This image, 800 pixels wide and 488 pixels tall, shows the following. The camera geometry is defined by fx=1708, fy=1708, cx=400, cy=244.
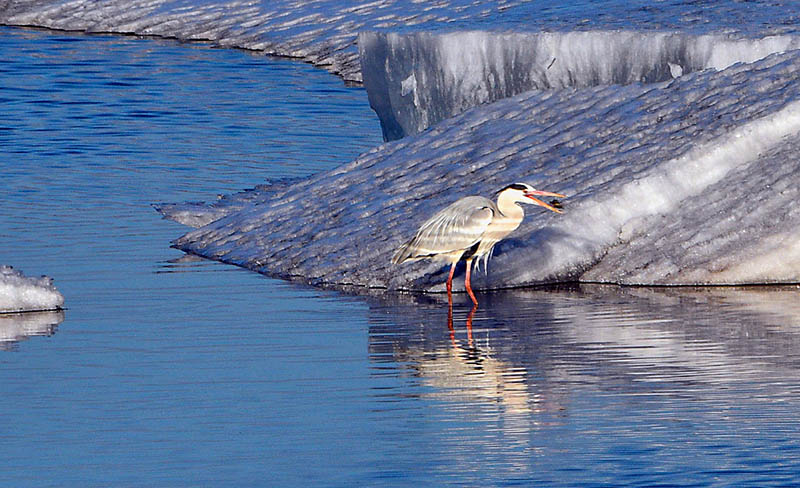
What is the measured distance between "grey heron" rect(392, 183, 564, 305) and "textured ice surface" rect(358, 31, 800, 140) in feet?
14.1

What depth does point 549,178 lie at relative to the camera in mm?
13867

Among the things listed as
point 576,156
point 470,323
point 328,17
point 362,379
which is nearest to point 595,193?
point 576,156

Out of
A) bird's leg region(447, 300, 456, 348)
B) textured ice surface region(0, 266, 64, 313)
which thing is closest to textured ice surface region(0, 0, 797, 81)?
bird's leg region(447, 300, 456, 348)

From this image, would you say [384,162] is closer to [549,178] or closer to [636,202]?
[549,178]

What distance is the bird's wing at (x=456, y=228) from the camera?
38.2 ft

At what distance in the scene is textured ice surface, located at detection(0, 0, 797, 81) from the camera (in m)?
18.0

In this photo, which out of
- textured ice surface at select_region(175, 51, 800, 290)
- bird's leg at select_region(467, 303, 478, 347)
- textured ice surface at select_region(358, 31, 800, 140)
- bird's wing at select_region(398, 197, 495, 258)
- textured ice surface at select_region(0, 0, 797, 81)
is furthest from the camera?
textured ice surface at select_region(0, 0, 797, 81)

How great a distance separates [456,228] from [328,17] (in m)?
21.3

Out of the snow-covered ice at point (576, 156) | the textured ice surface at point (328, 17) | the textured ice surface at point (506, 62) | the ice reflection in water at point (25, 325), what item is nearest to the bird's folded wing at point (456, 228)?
the snow-covered ice at point (576, 156)

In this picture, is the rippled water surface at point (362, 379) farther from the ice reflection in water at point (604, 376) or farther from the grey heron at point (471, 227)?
the grey heron at point (471, 227)

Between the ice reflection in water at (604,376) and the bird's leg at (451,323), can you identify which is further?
the bird's leg at (451,323)

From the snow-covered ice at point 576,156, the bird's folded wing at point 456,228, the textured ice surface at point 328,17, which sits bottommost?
the bird's folded wing at point 456,228

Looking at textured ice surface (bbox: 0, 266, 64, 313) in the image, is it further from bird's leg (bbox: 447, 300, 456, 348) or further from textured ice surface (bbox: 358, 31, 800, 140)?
textured ice surface (bbox: 358, 31, 800, 140)

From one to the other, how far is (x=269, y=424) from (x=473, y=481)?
4.62 ft
